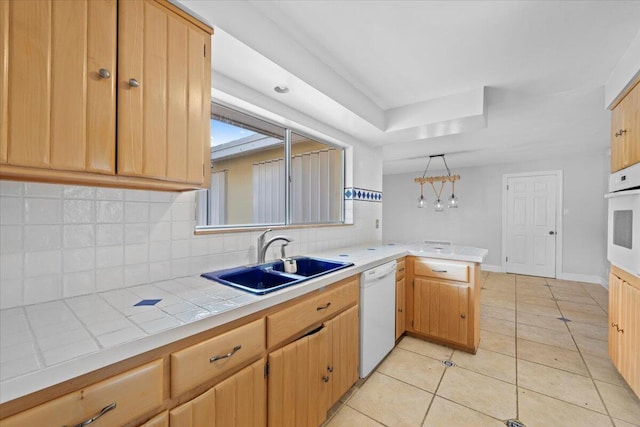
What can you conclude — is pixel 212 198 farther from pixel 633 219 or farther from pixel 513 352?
pixel 513 352

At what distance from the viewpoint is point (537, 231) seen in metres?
4.80

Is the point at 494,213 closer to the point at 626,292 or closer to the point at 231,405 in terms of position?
the point at 626,292

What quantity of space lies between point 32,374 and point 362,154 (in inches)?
120

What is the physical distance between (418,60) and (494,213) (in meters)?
4.52

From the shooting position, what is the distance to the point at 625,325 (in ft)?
5.80

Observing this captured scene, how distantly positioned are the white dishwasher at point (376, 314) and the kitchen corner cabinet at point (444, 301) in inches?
14.6

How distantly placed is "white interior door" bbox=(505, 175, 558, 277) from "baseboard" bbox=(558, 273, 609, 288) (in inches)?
6.1

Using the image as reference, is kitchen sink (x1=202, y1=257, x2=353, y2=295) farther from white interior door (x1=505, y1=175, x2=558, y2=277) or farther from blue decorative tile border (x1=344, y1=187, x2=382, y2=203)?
white interior door (x1=505, y1=175, x2=558, y2=277)

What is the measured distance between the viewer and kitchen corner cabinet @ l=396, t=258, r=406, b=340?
239 centimetres

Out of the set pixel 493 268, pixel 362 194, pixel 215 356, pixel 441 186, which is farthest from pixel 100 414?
pixel 493 268

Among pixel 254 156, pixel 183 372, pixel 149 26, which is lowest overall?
pixel 183 372

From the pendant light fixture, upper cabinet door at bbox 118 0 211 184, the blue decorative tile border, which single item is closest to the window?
the blue decorative tile border

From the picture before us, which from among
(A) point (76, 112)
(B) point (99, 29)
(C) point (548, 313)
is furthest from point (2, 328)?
(C) point (548, 313)

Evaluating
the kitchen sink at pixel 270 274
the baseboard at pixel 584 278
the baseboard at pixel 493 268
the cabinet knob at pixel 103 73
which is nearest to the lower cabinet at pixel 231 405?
the kitchen sink at pixel 270 274
